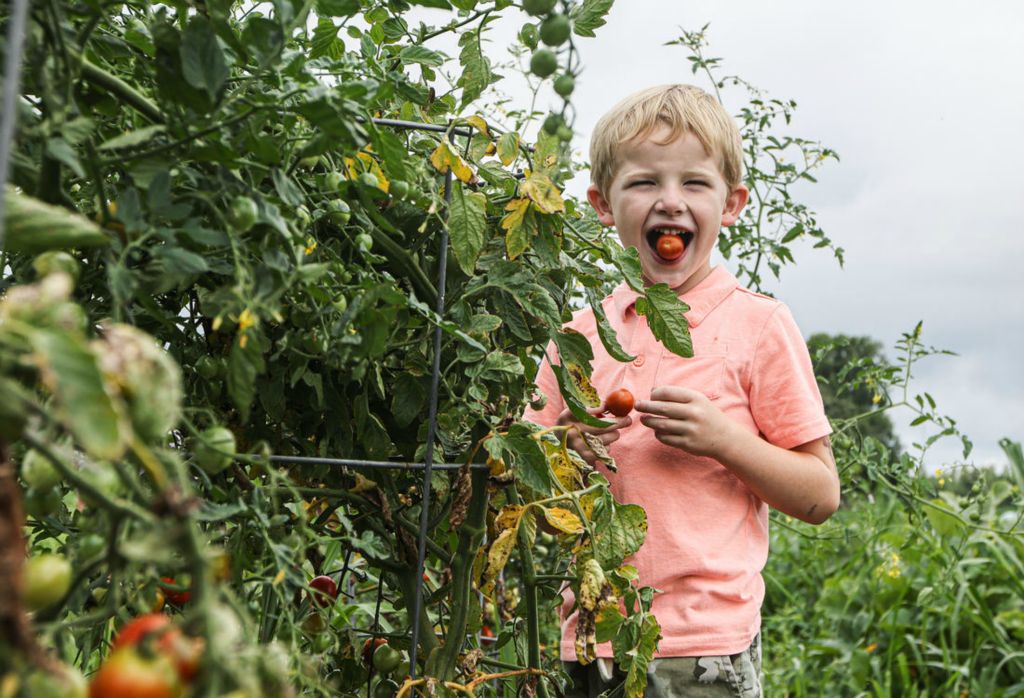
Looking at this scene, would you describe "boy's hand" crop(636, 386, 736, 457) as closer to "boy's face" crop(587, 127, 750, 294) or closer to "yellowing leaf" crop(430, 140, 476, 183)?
"boy's face" crop(587, 127, 750, 294)

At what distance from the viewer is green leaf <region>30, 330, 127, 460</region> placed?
13.0 inches

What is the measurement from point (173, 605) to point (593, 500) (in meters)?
0.42

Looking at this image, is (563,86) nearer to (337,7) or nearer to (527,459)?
(337,7)

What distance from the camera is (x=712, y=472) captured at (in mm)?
1399

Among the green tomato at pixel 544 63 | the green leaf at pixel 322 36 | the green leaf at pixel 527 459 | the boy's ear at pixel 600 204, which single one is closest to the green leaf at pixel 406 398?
the green leaf at pixel 527 459

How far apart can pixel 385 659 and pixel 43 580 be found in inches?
27.0

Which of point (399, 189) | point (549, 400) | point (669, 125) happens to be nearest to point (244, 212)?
point (399, 189)

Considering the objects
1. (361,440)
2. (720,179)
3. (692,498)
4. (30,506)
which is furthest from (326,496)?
(720,179)

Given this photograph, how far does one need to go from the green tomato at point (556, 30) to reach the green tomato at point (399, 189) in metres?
0.25

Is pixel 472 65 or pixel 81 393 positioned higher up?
pixel 472 65

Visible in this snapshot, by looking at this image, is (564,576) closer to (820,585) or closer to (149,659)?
(149,659)

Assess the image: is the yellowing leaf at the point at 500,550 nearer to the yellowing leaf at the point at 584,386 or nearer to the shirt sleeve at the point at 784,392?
the yellowing leaf at the point at 584,386

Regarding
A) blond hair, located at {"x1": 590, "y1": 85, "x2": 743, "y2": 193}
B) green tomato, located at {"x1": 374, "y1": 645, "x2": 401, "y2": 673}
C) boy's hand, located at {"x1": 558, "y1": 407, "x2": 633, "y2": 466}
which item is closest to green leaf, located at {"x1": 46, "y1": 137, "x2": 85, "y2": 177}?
green tomato, located at {"x1": 374, "y1": 645, "x2": 401, "y2": 673}

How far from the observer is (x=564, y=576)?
41.1 inches
